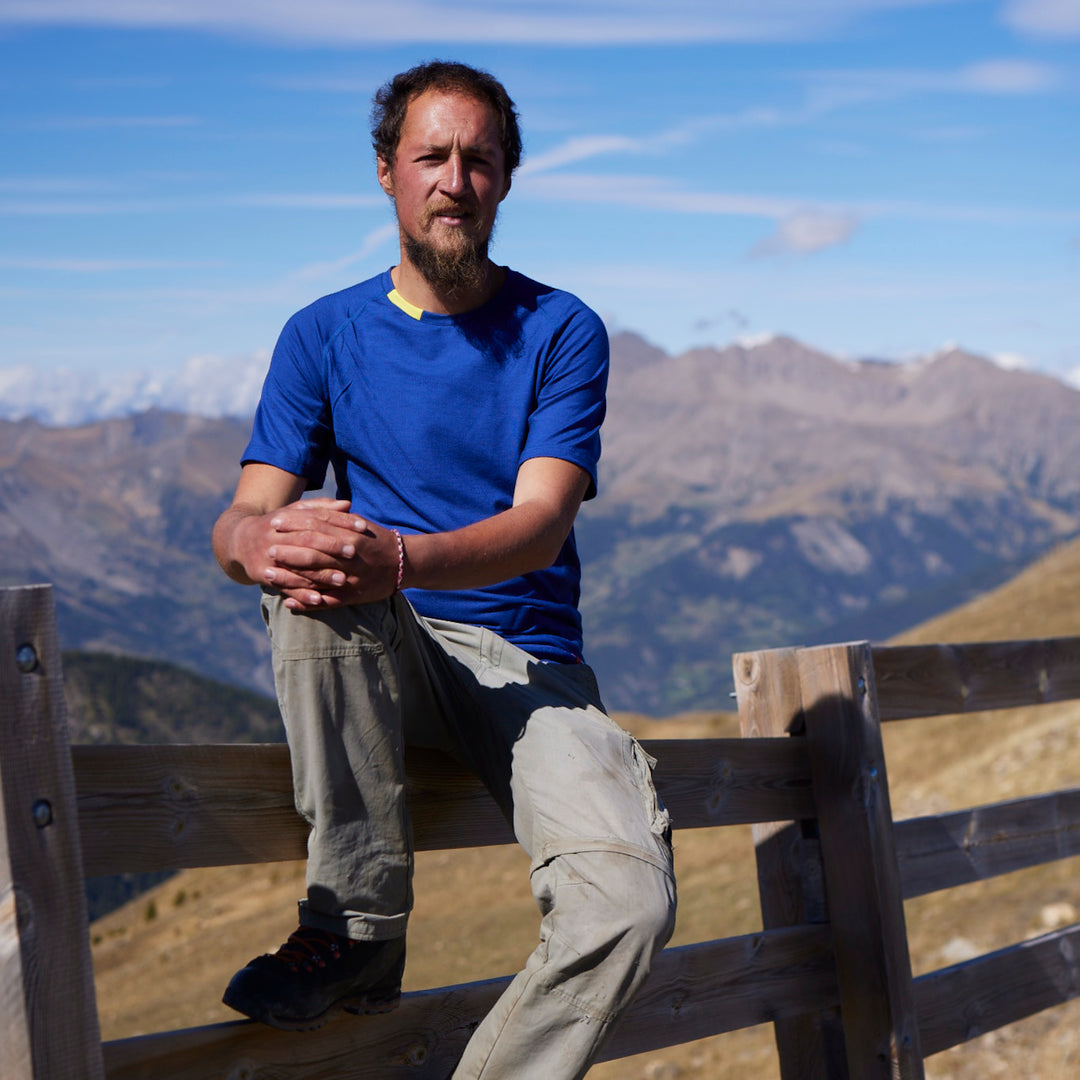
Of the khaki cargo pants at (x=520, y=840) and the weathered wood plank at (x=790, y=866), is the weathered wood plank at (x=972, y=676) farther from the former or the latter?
the khaki cargo pants at (x=520, y=840)

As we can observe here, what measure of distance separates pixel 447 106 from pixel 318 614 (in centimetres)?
157

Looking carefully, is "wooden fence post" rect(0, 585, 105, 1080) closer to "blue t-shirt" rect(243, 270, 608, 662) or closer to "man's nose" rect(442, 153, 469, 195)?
"blue t-shirt" rect(243, 270, 608, 662)

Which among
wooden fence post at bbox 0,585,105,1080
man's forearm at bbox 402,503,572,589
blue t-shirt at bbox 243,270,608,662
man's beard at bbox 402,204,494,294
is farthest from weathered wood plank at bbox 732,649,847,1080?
wooden fence post at bbox 0,585,105,1080

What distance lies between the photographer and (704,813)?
3426 millimetres

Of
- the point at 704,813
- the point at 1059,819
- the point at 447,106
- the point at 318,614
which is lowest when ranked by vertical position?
the point at 1059,819

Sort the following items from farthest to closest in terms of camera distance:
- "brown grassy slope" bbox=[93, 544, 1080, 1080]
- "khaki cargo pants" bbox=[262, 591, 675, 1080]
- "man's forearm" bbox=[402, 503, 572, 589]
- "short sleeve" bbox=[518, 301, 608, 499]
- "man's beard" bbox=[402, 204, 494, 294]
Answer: "brown grassy slope" bbox=[93, 544, 1080, 1080]
"man's beard" bbox=[402, 204, 494, 294]
"short sleeve" bbox=[518, 301, 608, 499]
"man's forearm" bbox=[402, 503, 572, 589]
"khaki cargo pants" bbox=[262, 591, 675, 1080]

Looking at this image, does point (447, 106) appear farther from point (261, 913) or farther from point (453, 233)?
point (261, 913)

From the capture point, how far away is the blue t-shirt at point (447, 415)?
10.3ft

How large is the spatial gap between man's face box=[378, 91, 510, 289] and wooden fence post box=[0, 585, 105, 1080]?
1.52 m

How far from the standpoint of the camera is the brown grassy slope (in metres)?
7.45

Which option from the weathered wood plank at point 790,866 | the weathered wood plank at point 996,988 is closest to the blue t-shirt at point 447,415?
the weathered wood plank at point 790,866

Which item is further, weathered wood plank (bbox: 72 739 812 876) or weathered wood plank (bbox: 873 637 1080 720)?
weathered wood plank (bbox: 873 637 1080 720)

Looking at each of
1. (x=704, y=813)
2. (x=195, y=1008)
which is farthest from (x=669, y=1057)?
(x=195, y=1008)

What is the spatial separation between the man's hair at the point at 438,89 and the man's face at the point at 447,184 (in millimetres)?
34
